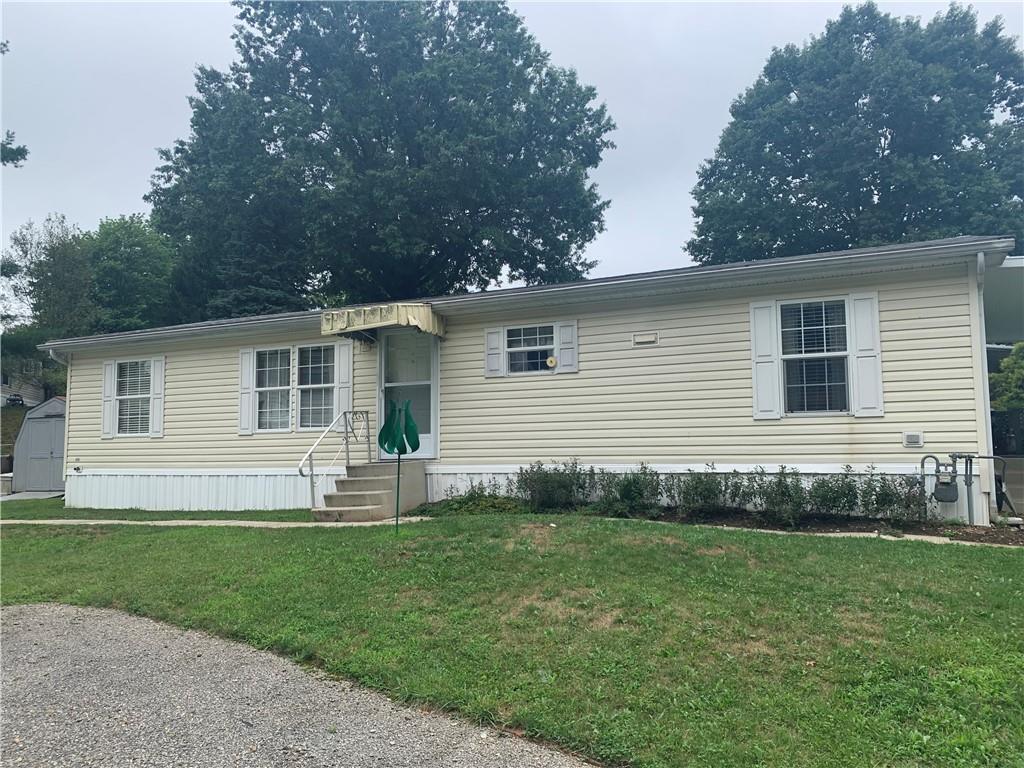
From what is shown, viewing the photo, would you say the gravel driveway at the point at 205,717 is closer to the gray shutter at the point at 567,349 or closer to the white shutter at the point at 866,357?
the gray shutter at the point at 567,349

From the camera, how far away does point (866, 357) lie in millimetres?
7746

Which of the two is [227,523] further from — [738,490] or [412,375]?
[738,490]

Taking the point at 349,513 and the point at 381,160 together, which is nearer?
the point at 349,513

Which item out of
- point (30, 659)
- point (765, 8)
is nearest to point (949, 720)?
point (30, 659)

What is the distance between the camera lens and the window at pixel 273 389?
35.8ft

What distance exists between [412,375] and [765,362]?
17.4ft

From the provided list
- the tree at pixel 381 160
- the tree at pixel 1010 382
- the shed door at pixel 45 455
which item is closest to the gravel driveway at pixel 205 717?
the shed door at pixel 45 455

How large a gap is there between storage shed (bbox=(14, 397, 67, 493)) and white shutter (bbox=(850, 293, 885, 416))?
18196 millimetres

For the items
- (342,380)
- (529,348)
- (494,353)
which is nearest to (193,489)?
(342,380)

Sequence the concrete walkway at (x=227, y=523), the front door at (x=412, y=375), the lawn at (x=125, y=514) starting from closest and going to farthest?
the concrete walkway at (x=227, y=523)
the lawn at (x=125, y=514)
the front door at (x=412, y=375)

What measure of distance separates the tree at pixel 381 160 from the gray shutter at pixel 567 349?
38.9ft

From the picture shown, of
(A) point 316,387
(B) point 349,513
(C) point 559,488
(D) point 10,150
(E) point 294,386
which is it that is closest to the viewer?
(B) point 349,513

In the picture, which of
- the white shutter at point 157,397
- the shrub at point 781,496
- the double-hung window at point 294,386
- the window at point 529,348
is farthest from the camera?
the white shutter at point 157,397

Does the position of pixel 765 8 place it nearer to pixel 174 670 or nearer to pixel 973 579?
pixel 973 579
